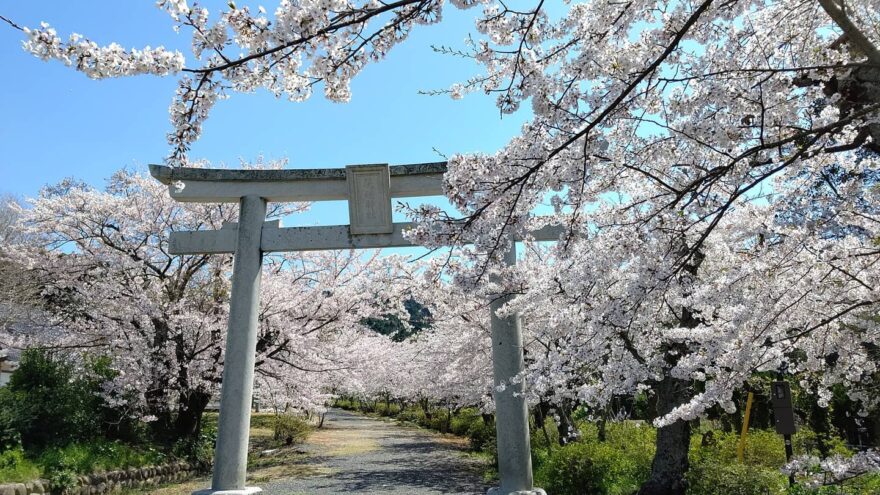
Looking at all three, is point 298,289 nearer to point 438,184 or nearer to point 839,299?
point 438,184

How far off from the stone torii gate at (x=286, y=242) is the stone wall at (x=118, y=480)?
3931 mm

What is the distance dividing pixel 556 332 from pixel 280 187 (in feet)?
13.2

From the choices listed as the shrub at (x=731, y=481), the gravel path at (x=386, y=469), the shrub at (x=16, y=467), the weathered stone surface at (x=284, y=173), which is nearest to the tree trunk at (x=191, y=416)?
the gravel path at (x=386, y=469)

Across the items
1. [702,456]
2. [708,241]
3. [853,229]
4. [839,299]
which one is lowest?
[702,456]

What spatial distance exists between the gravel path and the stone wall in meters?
2.07

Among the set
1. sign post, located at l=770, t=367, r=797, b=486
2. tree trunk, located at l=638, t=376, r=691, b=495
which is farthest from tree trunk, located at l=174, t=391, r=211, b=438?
sign post, located at l=770, t=367, r=797, b=486

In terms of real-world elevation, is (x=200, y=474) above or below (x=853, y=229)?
below

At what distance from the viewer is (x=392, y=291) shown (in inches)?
409

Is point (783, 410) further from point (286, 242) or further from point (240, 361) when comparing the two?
point (240, 361)

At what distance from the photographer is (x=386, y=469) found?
11.3 m

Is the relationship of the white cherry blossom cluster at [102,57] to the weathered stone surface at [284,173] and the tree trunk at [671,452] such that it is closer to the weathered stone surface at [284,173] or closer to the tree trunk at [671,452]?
the weathered stone surface at [284,173]

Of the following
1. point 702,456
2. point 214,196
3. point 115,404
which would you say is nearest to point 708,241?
point 702,456

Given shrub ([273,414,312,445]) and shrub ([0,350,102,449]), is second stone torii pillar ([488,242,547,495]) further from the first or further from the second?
shrub ([273,414,312,445])

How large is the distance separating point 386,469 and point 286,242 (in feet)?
22.8
